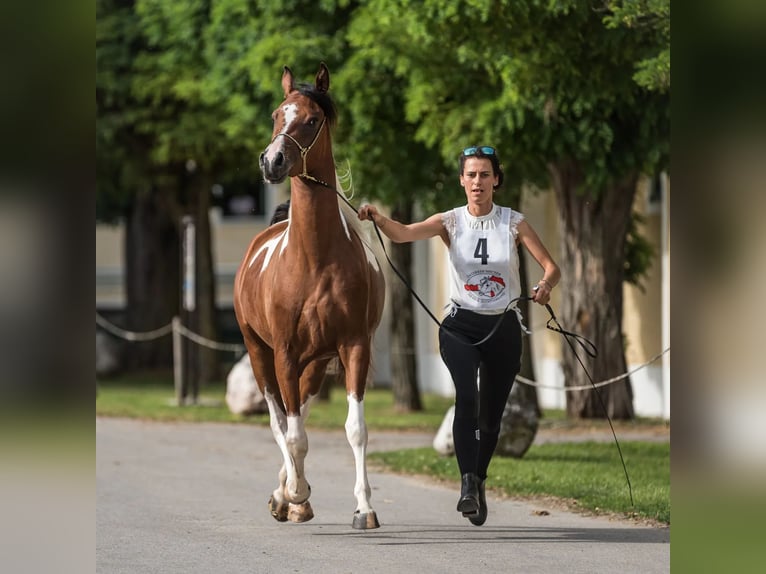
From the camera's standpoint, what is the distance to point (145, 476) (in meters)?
14.1

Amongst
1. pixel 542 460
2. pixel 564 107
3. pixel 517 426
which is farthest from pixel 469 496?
pixel 564 107

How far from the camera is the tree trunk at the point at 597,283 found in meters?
19.5

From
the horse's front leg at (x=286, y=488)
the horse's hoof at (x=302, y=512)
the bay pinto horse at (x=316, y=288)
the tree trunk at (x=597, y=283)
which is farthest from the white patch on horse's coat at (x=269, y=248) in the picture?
the tree trunk at (x=597, y=283)

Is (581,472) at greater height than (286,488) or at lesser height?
lesser

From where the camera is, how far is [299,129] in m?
9.00

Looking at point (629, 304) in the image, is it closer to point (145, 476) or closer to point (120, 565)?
point (145, 476)

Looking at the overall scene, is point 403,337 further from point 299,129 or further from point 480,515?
point 299,129

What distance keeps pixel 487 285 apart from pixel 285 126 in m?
1.53

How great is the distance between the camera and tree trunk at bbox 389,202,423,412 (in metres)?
22.4

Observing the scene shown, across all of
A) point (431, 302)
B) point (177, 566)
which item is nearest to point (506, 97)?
point (177, 566)

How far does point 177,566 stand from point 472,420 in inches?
78.1

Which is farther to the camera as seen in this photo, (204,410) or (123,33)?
(123,33)

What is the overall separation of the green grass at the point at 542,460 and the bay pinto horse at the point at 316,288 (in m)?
2.59

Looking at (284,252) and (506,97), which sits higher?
(506,97)
